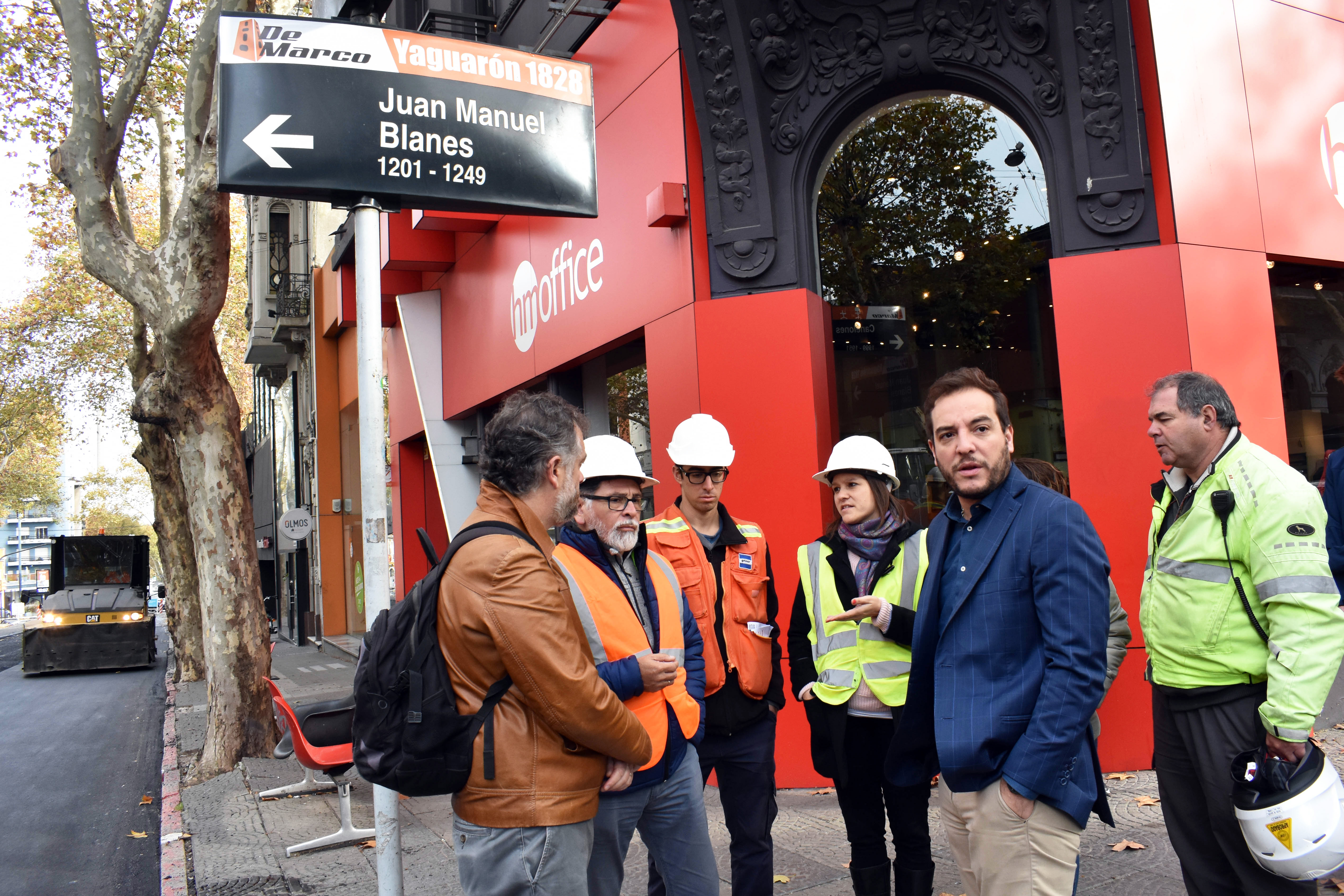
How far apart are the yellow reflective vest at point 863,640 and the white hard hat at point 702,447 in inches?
20.7

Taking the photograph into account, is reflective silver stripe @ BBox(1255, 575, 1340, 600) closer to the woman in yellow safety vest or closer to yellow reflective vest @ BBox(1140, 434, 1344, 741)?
yellow reflective vest @ BBox(1140, 434, 1344, 741)

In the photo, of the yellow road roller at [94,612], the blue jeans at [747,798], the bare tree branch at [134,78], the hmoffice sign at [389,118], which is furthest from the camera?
the yellow road roller at [94,612]

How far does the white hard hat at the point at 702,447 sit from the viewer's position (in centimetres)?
394

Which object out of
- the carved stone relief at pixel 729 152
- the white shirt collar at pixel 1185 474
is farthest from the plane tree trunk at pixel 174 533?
the white shirt collar at pixel 1185 474

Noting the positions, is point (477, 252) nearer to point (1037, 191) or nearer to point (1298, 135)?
point (1037, 191)

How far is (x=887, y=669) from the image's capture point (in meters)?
3.54

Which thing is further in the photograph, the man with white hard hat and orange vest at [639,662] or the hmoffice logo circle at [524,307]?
the hmoffice logo circle at [524,307]

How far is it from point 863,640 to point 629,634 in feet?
3.56

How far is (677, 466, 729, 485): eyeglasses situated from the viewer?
3953 millimetres

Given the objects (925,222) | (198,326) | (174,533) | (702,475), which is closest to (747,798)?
(702,475)

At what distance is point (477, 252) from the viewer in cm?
1243

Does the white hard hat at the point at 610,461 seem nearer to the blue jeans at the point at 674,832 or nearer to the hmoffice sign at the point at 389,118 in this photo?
the blue jeans at the point at 674,832

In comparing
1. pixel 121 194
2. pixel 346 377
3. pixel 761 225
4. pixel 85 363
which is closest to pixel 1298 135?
pixel 761 225

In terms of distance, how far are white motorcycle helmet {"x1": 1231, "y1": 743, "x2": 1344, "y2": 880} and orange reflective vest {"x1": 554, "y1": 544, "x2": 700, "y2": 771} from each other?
5.57ft
